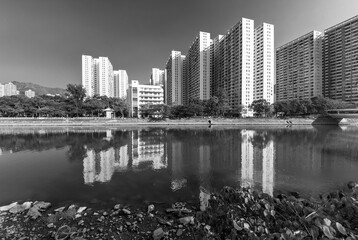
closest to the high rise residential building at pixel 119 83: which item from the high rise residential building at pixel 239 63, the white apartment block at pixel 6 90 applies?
the white apartment block at pixel 6 90

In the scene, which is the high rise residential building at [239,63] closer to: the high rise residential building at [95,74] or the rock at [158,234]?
the high rise residential building at [95,74]

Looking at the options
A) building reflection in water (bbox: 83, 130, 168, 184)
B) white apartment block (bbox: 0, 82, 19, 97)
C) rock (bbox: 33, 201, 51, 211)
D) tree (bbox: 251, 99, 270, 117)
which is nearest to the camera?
rock (bbox: 33, 201, 51, 211)

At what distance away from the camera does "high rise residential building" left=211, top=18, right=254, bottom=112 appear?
309 ft

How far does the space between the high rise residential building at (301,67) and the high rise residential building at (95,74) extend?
117m

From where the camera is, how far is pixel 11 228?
5.75 metres

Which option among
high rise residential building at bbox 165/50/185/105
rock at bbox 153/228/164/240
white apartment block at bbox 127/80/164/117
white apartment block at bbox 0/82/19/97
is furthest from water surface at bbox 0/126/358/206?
white apartment block at bbox 0/82/19/97

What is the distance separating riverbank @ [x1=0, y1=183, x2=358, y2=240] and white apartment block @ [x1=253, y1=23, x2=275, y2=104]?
3846 inches

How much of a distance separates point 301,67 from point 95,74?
428 ft

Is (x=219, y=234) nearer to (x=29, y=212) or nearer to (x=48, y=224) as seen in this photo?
(x=48, y=224)

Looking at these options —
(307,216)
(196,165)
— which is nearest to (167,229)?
(307,216)

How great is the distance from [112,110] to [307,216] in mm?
74193

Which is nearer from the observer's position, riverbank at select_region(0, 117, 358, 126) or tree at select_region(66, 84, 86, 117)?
riverbank at select_region(0, 117, 358, 126)

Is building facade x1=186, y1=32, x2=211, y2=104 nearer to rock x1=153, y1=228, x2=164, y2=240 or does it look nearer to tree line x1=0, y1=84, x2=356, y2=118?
tree line x1=0, y1=84, x2=356, y2=118

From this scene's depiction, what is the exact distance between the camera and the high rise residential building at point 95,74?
4806 inches
